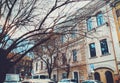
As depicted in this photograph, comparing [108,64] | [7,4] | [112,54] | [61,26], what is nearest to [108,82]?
[108,64]

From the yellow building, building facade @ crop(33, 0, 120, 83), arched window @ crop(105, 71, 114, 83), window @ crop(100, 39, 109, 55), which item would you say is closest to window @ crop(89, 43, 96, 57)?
building facade @ crop(33, 0, 120, 83)

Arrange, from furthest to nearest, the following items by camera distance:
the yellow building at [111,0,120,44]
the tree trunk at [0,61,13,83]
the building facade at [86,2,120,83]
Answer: the yellow building at [111,0,120,44]
the building facade at [86,2,120,83]
the tree trunk at [0,61,13,83]

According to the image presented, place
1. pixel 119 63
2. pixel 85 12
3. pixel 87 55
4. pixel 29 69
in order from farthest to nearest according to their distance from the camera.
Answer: pixel 29 69 → pixel 87 55 → pixel 119 63 → pixel 85 12

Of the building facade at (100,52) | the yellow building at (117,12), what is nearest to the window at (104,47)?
the building facade at (100,52)

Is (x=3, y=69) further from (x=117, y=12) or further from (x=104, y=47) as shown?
(x=117, y=12)

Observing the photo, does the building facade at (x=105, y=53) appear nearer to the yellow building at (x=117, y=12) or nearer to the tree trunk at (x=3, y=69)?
the yellow building at (x=117, y=12)

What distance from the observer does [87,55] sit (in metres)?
24.0

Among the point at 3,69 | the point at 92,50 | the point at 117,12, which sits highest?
the point at 117,12

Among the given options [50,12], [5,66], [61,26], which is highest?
[50,12]

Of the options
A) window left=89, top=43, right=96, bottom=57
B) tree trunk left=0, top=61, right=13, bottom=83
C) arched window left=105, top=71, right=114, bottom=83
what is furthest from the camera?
window left=89, top=43, right=96, bottom=57

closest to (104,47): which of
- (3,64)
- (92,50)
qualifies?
(92,50)

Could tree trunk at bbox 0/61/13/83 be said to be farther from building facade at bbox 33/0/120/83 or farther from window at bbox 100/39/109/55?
window at bbox 100/39/109/55

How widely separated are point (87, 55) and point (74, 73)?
4244 millimetres

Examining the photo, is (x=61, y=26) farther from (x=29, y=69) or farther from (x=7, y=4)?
(x=29, y=69)
